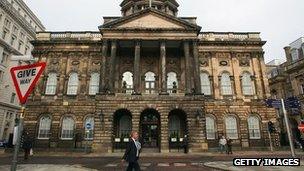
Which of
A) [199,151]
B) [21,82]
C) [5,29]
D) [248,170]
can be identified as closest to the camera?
[21,82]

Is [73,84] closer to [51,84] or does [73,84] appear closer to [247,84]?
[51,84]

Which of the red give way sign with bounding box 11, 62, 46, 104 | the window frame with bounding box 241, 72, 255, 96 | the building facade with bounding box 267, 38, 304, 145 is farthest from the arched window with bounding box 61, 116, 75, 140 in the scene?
the building facade with bounding box 267, 38, 304, 145

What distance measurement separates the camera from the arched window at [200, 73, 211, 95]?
31.5 m

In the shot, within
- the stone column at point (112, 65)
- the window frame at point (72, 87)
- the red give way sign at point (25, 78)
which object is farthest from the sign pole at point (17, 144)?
the window frame at point (72, 87)

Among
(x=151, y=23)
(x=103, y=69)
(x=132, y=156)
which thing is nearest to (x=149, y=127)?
(x=103, y=69)

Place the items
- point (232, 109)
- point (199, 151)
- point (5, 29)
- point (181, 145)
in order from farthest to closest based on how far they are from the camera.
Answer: point (5, 29) < point (232, 109) < point (181, 145) < point (199, 151)

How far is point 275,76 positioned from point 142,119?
2752 centimetres

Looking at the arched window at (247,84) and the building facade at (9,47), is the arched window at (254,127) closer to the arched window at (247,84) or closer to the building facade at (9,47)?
the arched window at (247,84)

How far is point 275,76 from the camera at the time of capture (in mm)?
43188

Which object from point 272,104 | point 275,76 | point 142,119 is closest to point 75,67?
point 142,119

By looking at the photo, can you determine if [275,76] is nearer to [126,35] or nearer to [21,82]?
[126,35]

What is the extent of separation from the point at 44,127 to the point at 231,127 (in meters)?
23.0

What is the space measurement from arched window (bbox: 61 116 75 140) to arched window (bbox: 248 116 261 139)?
2180 centimetres

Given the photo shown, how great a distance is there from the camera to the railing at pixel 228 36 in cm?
3316
